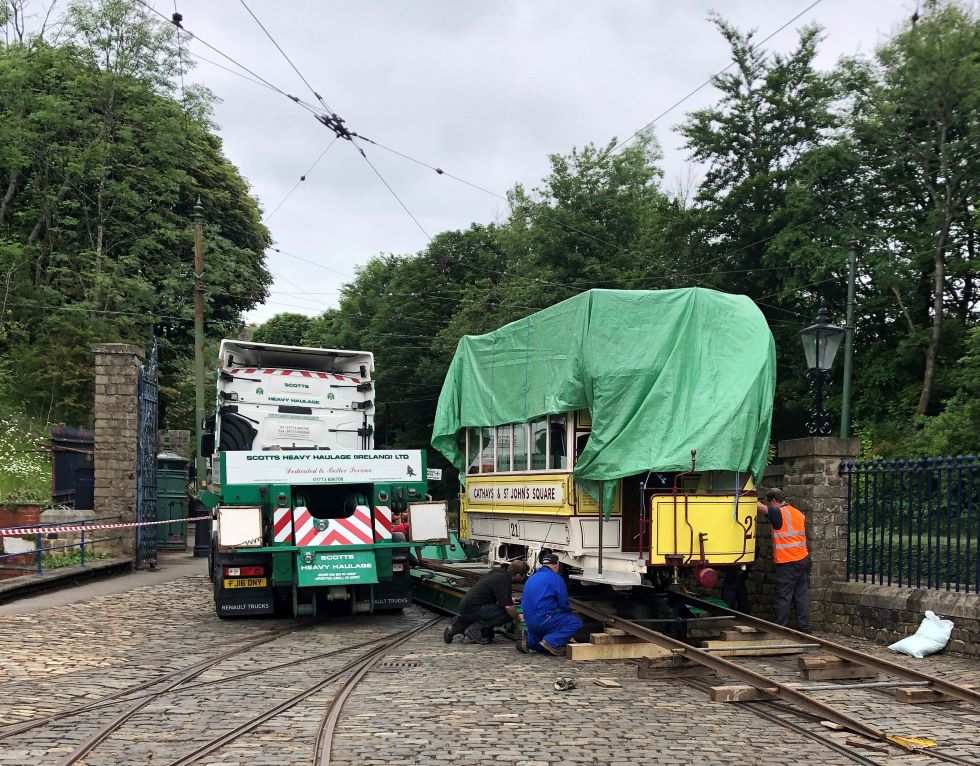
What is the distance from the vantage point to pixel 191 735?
6.95m

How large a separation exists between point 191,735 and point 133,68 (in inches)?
1384

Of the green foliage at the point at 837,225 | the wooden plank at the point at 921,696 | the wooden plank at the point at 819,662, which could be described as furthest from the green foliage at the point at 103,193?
the wooden plank at the point at 921,696

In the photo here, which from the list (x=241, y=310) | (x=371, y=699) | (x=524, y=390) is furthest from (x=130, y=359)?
(x=241, y=310)

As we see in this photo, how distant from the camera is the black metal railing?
10.4m

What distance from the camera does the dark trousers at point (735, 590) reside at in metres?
12.2

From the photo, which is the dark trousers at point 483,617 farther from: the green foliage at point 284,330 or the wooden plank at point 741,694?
the green foliage at point 284,330

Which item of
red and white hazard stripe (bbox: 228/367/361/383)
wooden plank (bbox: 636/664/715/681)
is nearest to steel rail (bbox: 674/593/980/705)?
wooden plank (bbox: 636/664/715/681)

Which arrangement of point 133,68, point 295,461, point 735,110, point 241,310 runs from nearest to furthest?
1. point 295,461
2. point 735,110
3. point 133,68
4. point 241,310

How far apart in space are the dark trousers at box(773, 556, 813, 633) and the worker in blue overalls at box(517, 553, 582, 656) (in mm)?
2770

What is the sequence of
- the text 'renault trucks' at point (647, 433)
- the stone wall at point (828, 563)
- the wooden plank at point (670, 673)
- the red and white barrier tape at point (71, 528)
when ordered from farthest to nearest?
the red and white barrier tape at point (71, 528) → the stone wall at point (828, 563) → the text 'renault trucks' at point (647, 433) → the wooden plank at point (670, 673)

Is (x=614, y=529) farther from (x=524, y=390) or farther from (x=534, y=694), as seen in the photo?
(x=534, y=694)

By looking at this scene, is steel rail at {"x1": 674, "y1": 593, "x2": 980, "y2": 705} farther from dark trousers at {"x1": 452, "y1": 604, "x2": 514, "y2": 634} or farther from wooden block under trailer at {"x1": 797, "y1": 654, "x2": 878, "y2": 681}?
dark trousers at {"x1": 452, "y1": 604, "x2": 514, "y2": 634}

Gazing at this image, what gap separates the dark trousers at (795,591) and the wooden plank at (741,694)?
3.51 meters

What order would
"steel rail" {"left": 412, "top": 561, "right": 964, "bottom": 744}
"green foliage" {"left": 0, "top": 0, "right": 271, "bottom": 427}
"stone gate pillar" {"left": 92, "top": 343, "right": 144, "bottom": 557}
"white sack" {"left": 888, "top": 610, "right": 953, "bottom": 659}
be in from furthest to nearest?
"green foliage" {"left": 0, "top": 0, "right": 271, "bottom": 427}, "stone gate pillar" {"left": 92, "top": 343, "right": 144, "bottom": 557}, "white sack" {"left": 888, "top": 610, "right": 953, "bottom": 659}, "steel rail" {"left": 412, "top": 561, "right": 964, "bottom": 744}
